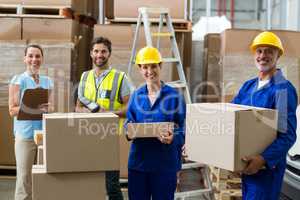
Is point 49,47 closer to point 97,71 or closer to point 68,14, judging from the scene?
point 68,14

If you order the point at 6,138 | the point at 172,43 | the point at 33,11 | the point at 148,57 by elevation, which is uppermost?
the point at 33,11

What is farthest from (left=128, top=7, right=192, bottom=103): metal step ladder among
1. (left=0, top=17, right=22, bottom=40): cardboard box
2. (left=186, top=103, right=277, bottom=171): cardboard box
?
Answer: (left=186, top=103, right=277, bottom=171): cardboard box

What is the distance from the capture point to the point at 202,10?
11.7 meters

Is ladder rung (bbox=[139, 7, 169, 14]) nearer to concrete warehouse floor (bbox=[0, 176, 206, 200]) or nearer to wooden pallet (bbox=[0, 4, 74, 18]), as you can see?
wooden pallet (bbox=[0, 4, 74, 18])

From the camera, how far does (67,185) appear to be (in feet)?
8.46

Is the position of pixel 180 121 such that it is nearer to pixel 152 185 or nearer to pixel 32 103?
pixel 152 185

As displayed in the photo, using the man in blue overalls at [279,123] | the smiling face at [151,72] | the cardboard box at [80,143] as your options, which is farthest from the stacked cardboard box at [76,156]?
the man in blue overalls at [279,123]

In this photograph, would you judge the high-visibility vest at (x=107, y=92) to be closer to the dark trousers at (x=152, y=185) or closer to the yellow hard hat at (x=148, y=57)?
the yellow hard hat at (x=148, y=57)

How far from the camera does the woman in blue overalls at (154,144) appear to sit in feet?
10.3

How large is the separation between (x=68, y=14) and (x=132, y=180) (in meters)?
2.71

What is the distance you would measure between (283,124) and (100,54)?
60.6 inches

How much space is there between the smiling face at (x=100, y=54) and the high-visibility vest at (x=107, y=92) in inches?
4.1

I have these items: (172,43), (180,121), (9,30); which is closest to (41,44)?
(9,30)

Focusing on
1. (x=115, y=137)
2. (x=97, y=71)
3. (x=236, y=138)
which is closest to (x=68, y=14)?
(x=97, y=71)
